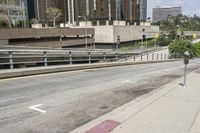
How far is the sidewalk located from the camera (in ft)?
20.5

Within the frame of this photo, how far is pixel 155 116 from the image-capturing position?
23.6 ft

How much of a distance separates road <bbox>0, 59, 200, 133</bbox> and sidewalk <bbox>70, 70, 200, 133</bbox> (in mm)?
470

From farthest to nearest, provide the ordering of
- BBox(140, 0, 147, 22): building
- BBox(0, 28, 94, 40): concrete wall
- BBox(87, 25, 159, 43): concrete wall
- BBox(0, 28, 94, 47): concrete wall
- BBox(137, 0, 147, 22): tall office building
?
1. BBox(140, 0, 147, 22): building
2. BBox(137, 0, 147, 22): tall office building
3. BBox(87, 25, 159, 43): concrete wall
4. BBox(0, 28, 94, 47): concrete wall
5. BBox(0, 28, 94, 40): concrete wall

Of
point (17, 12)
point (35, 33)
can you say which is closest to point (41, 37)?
point (35, 33)

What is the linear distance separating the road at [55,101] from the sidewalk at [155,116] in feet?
1.54

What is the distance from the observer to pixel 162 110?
25.5 feet

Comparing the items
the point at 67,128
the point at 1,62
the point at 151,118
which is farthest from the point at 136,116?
the point at 1,62

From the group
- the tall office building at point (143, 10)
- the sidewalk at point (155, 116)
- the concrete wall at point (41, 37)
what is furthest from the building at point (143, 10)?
the sidewalk at point (155, 116)

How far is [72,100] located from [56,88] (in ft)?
6.08

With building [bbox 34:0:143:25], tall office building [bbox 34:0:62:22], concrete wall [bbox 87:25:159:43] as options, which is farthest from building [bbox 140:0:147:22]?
concrete wall [bbox 87:25:159:43]

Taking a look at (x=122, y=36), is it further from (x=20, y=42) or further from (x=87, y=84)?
(x=87, y=84)

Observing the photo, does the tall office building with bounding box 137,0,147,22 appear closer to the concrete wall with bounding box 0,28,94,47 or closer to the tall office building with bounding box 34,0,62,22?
the tall office building with bounding box 34,0,62,22

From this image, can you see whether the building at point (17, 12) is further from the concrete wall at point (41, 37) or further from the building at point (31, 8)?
the concrete wall at point (41, 37)

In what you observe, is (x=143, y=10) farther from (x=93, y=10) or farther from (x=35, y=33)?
(x=35, y=33)
